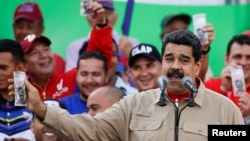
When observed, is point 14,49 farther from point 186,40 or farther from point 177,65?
point 177,65

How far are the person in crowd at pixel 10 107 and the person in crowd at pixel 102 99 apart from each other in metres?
0.55

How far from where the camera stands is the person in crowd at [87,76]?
845 cm

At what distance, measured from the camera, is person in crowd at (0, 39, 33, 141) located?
7871 mm

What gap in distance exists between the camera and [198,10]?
9.95 meters

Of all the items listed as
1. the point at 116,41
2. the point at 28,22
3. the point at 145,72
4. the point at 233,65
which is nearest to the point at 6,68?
the point at 145,72

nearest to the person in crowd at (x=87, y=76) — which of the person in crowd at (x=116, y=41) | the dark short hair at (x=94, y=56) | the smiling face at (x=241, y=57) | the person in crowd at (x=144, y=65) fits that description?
the dark short hair at (x=94, y=56)

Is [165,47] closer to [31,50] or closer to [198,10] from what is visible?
[31,50]

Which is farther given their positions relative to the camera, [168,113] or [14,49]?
[14,49]

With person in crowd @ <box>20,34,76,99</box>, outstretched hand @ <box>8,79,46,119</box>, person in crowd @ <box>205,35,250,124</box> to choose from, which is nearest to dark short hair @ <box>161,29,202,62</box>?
outstretched hand @ <box>8,79,46,119</box>

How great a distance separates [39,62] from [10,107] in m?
0.99

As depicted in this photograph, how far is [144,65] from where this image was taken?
29.0ft

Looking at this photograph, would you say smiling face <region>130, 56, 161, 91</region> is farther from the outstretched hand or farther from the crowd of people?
the outstretched hand

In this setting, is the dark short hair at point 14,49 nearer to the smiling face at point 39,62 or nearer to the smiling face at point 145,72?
the smiling face at point 39,62

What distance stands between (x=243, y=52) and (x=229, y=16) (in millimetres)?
1309
